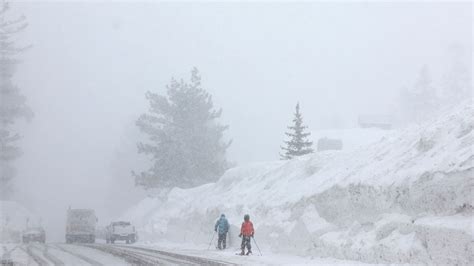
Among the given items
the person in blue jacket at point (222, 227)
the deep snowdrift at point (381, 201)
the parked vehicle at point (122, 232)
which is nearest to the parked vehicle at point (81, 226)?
the parked vehicle at point (122, 232)

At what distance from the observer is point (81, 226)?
46.1m

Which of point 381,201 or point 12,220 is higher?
point 381,201

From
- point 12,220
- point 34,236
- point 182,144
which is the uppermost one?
point 182,144

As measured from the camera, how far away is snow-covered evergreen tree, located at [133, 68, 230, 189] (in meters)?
54.4

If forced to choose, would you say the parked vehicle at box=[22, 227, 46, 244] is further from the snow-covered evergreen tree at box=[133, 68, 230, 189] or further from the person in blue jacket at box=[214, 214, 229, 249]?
the person in blue jacket at box=[214, 214, 229, 249]

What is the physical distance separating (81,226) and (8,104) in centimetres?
2520

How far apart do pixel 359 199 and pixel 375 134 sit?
5516 cm

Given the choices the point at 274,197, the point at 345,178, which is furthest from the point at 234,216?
the point at 345,178

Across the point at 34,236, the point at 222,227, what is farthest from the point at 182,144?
the point at 222,227

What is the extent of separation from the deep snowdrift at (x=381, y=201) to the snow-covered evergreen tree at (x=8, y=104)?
37.0 m

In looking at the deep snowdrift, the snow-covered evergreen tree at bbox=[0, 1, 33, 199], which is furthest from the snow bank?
the deep snowdrift

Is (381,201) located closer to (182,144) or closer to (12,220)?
(182,144)

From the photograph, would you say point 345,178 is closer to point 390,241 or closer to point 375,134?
point 390,241

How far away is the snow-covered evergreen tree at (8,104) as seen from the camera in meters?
A: 61.4
